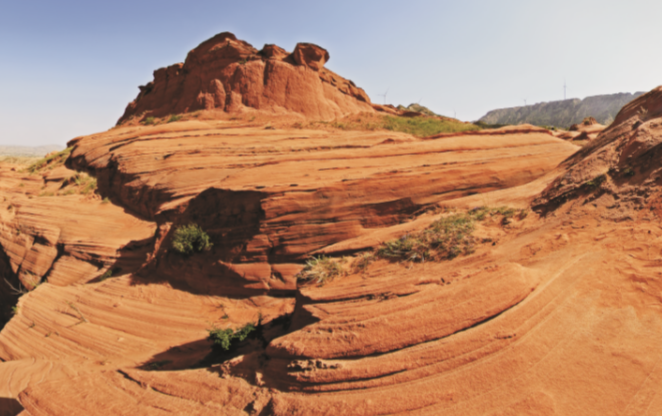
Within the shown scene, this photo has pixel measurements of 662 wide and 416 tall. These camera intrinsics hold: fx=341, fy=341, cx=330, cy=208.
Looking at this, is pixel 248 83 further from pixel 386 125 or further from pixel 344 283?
pixel 344 283

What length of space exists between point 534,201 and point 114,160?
18.3 meters

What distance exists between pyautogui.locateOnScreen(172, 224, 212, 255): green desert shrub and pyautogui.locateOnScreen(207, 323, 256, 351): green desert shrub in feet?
9.77

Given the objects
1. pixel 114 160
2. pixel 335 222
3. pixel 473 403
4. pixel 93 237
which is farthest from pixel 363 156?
pixel 114 160

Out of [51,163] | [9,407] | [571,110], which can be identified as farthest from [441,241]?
[571,110]

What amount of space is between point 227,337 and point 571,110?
118216mm

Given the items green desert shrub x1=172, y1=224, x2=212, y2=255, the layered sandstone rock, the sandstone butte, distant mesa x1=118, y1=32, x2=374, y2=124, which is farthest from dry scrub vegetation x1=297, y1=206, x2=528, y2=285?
distant mesa x1=118, y1=32, x2=374, y2=124

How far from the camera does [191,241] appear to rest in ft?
30.7

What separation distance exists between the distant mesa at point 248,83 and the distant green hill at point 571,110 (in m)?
76.1

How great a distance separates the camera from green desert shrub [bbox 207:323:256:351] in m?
6.56

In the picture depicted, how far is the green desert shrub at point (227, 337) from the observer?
21.5ft

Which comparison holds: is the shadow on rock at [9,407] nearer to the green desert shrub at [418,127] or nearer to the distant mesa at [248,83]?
the distant mesa at [248,83]

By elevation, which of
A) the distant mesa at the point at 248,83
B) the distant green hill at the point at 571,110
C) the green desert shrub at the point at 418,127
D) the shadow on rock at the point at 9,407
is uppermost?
the distant green hill at the point at 571,110

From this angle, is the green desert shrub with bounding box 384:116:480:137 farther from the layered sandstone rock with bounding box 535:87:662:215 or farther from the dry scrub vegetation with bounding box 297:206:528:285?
the dry scrub vegetation with bounding box 297:206:528:285

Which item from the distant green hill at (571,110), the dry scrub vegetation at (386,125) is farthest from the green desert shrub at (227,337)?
the distant green hill at (571,110)
